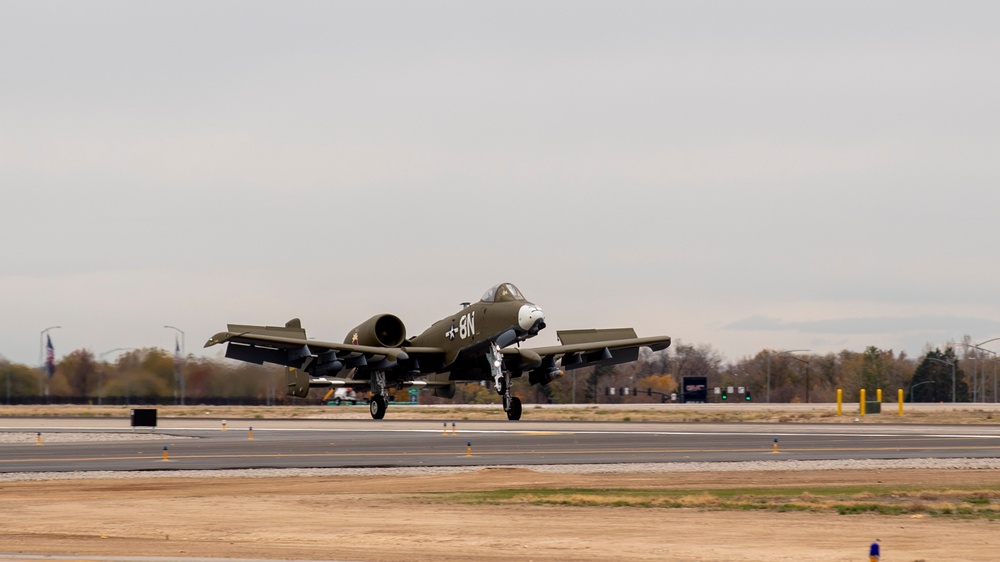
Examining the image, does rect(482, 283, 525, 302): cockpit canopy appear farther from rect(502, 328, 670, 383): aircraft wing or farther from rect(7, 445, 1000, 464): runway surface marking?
rect(7, 445, 1000, 464): runway surface marking

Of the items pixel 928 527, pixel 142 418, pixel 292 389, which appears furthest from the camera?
pixel 292 389

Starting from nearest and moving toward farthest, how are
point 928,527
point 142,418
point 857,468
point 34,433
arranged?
point 928,527 → point 857,468 → point 34,433 → point 142,418

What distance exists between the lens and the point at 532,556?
14703mm

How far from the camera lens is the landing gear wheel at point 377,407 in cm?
5347

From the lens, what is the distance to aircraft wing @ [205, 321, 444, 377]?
159 feet

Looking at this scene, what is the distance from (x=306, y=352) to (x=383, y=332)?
166 inches

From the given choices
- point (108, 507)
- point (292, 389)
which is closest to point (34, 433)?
point (292, 389)

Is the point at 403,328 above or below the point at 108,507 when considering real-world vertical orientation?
above

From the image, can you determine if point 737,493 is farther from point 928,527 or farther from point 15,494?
point 15,494

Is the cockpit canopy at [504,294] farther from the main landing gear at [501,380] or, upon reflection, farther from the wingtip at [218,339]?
the wingtip at [218,339]

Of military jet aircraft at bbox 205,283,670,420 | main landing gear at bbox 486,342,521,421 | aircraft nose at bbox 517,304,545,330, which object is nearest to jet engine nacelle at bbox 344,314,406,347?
military jet aircraft at bbox 205,283,670,420

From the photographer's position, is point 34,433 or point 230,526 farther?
point 34,433

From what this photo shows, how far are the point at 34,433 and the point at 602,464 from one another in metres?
27.7

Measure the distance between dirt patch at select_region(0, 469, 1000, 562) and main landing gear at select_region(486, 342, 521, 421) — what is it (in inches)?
871
